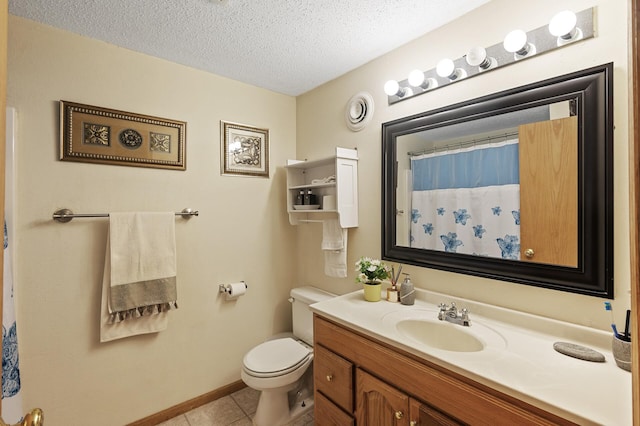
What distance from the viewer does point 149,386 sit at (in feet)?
Answer: 6.14

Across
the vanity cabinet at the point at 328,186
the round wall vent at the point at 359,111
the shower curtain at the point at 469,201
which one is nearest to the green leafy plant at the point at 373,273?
the shower curtain at the point at 469,201

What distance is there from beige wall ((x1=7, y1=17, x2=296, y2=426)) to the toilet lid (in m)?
0.38

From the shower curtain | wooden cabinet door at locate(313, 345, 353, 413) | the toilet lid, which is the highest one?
the shower curtain

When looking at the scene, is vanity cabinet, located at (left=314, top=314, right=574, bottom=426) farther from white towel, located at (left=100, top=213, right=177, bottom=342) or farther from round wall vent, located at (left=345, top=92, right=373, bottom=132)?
round wall vent, located at (left=345, top=92, right=373, bottom=132)

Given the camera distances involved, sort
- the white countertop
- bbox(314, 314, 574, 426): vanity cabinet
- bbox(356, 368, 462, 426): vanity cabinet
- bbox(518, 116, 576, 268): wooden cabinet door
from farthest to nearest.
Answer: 1. bbox(518, 116, 576, 268): wooden cabinet door
2. bbox(356, 368, 462, 426): vanity cabinet
3. bbox(314, 314, 574, 426): vanity cabinet
4. the white countertop

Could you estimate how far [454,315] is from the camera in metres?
1.39

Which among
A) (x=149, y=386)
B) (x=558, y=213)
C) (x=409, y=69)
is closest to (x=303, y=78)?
(x=409, y=69)

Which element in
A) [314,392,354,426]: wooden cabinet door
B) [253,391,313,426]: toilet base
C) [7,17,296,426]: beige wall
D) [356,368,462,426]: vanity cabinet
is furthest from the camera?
[253,391,313,426]: toilet base

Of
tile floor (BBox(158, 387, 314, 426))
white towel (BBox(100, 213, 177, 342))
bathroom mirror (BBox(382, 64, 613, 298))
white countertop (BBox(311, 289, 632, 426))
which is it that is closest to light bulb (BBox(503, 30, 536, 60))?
bathroom mirror (BBox(382, 64, 613, 298))

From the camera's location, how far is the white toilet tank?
84.2 inches

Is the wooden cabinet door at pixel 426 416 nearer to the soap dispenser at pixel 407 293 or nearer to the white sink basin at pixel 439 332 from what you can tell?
the white sink basin at pixel 439 332

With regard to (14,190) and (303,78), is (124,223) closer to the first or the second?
(14,190)

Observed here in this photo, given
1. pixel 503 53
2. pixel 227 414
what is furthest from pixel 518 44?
pixel 227 414

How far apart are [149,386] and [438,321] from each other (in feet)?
5.83
